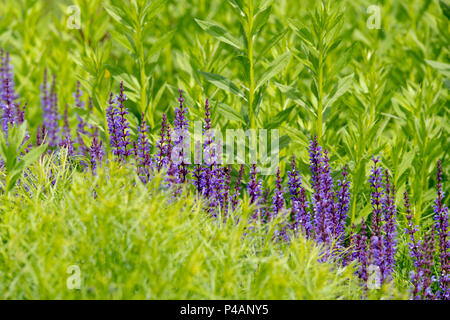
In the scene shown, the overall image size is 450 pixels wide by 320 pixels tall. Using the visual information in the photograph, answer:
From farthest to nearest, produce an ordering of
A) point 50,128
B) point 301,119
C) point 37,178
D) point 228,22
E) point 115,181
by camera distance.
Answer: point 228,22 → point 50,128 → point 301,119 → point 37,178 → point 115,181

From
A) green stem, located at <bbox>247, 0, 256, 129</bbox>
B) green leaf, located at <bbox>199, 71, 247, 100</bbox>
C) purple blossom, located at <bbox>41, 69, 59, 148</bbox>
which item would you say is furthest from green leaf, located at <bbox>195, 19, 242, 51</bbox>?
purple blossom, located at <bbox>41, 69, 59, 148</bbox>

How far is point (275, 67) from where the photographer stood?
4090 millimetres

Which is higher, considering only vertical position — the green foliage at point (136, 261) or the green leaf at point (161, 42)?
the green leaf at point (161, 42)

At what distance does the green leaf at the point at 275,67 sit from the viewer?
407cm

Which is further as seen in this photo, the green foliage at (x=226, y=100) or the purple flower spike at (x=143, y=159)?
the purple flower spike at (x=143, y=159)

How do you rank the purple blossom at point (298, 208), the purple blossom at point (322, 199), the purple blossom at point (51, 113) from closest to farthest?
1. the purple blossom at point (322, 199)
2. the purple blossom at point (298, 208)
3. the purple blossom at point (51, 113)

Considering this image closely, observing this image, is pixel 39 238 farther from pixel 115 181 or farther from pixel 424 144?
pixel 424 144

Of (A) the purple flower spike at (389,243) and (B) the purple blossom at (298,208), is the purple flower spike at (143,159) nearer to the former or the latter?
(B) the purple blossom at (298,208)

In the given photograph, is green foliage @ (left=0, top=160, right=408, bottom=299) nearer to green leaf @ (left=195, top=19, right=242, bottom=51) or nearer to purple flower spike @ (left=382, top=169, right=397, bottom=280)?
purple flower spike @ (left=382, top=169, right=397, bottom=280)

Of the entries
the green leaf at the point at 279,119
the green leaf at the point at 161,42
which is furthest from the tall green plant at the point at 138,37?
the green leaf at the point at 279,119

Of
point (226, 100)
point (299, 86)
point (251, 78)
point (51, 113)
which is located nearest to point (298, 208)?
point (251, 78)
